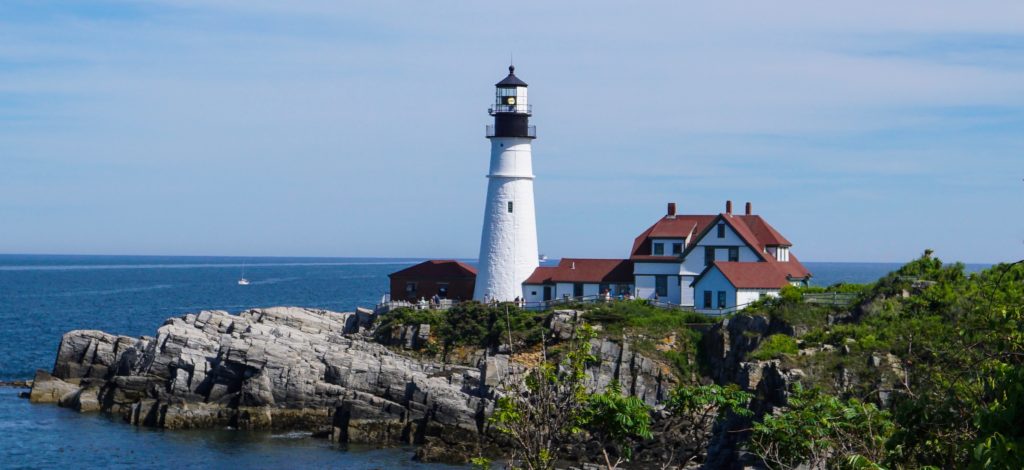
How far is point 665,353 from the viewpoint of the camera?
4522 cm

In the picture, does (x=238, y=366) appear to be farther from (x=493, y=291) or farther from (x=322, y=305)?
(x=322, y=305)

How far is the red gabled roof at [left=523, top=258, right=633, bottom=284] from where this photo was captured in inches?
2142

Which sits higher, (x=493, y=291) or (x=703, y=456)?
(x=493, y=291)

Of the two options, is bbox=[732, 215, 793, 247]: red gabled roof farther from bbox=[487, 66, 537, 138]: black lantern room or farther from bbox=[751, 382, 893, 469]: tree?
bbox=[751, 382, 893, 469]: tree

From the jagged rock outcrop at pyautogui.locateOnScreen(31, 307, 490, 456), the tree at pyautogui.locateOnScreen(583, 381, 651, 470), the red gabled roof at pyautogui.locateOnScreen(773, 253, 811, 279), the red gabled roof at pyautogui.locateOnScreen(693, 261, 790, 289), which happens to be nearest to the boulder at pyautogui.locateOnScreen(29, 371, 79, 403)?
the jagged rock outcrop at pyautogui.locateOnScreen(31, 307, 490, 456)

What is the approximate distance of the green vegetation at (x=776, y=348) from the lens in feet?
121

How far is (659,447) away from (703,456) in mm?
3844

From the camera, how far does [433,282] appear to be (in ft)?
193

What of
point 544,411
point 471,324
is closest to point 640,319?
point 471,324

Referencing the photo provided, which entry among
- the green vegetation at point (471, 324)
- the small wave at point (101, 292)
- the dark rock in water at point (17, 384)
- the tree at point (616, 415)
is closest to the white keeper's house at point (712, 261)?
the green vegetation at point (471, 324)

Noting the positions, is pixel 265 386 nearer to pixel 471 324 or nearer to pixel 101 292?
pixel 471 324

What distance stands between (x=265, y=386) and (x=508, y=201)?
54.7ft

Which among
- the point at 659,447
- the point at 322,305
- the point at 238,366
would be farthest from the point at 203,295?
the point at 659,447

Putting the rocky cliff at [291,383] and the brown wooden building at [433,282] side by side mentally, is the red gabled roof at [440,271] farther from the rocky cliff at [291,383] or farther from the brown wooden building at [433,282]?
the rocky cliff at [291,383]
